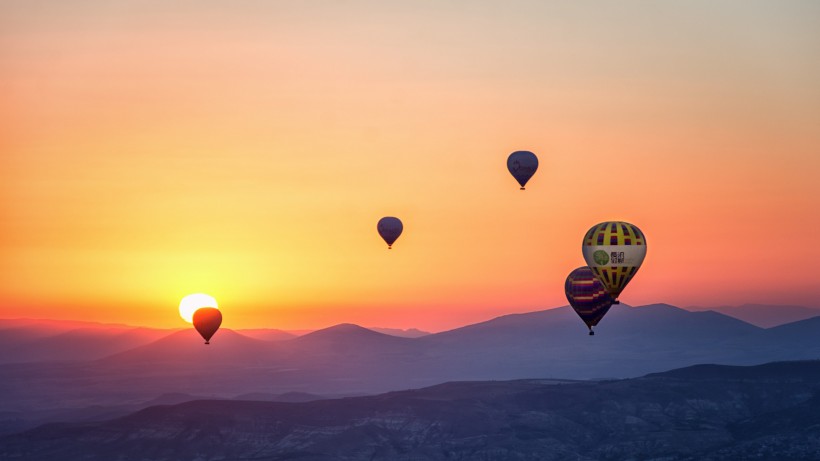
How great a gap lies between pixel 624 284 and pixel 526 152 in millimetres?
26733

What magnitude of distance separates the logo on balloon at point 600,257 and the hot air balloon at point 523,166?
1970 cm

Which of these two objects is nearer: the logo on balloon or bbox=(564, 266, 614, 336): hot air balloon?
the logo on balloon

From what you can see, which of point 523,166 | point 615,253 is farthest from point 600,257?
point 523,166

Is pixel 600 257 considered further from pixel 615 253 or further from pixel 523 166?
pixel 523 166

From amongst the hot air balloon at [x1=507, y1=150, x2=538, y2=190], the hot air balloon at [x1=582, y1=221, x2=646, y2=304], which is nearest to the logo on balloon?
the hot air balloon at [x1=582, y1=221, x2=646, y2=304]

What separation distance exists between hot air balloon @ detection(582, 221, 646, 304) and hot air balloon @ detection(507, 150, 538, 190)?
1754cm

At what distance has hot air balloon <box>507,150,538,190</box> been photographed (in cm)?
17250

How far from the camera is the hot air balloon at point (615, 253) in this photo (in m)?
155

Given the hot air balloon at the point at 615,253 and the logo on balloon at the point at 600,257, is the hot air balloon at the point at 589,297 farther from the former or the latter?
the logo on balloon at the point at 600,257

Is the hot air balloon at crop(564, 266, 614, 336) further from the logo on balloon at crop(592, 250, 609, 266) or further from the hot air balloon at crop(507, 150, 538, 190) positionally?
the logo on balloon at crop(592, 250, 609, 266)

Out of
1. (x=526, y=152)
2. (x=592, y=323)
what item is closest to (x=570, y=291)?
(x=592, y=323)

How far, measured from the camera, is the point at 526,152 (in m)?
174

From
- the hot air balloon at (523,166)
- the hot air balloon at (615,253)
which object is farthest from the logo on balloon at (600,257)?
the hot air balloon at (523,166)

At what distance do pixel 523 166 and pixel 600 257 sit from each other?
22.2 meters
